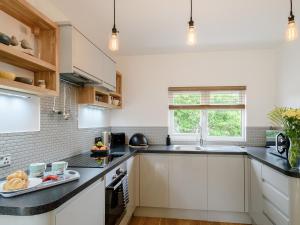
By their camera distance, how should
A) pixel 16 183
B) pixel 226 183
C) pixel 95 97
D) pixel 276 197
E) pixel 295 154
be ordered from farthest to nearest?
pixel 226 183, pixel 95 97, pixel 276 197, pixel 295 154, pixel 16 183

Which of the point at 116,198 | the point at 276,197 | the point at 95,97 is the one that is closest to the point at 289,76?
the point at 276,197

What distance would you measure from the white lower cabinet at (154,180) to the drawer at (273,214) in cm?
119

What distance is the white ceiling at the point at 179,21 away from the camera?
7.04 ft

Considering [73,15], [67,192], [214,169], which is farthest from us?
[214,169]

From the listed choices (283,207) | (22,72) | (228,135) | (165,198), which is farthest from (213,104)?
(22,72)

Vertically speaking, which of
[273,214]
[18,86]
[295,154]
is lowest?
[273,214]

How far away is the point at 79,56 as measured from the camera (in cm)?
199

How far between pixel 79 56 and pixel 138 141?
5.68 ft

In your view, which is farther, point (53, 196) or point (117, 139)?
point (117, 139)

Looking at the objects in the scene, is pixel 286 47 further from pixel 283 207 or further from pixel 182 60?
pixel 283 207

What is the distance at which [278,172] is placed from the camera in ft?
6.65

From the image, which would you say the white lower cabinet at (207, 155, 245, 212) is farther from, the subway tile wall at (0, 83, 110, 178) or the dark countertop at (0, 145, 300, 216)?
the subway tile wall at (0, 83, 110, 178)

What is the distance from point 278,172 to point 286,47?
1.96 meters

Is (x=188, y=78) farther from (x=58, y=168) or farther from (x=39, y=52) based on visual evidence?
(x=58, y=168)
